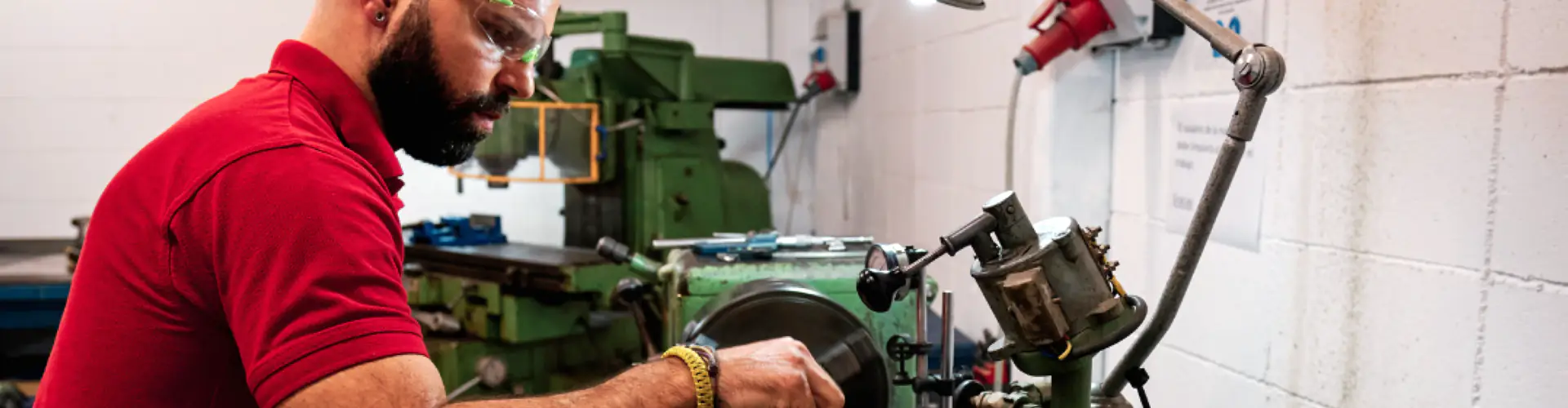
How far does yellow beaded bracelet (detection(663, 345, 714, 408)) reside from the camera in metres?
0.86

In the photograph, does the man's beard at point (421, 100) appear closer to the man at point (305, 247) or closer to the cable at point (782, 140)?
the man at point (305, 247)

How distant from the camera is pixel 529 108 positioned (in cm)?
257

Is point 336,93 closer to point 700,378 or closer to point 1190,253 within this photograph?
point 700,378

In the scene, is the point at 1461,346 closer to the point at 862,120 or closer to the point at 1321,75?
the point at 1321,75

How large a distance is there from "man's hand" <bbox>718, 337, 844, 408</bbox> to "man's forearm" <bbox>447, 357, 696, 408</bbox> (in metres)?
0.04

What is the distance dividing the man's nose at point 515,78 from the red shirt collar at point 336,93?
0.16 metres

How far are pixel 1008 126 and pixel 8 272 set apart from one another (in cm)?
280

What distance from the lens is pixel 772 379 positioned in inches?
35.9

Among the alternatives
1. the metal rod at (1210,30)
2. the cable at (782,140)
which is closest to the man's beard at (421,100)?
the metal rod at (1210,30)

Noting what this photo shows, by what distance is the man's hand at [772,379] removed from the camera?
892 mm

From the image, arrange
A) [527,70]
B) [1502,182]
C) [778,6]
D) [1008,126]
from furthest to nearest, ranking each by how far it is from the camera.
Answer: [778,6]
[1008,126]
[527,70]
[1502,182]

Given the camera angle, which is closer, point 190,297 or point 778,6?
point 190,297

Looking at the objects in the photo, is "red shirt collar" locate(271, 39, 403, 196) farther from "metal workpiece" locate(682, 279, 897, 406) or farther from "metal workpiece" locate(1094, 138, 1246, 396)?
"metal workpiece" locate(1094, 138, 1246, 396)

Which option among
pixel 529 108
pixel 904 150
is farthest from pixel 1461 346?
pixel 529 108
